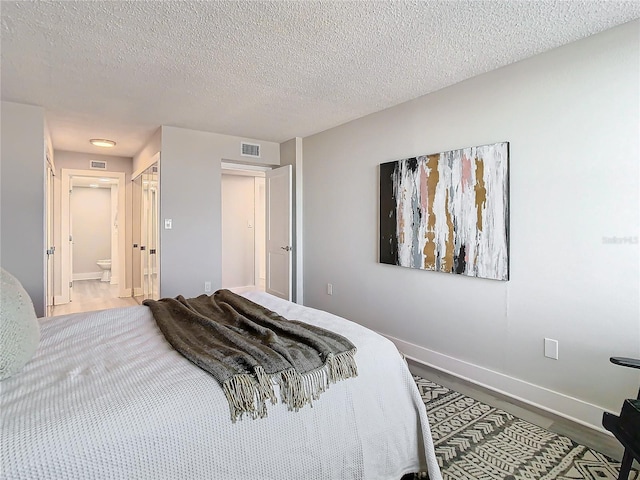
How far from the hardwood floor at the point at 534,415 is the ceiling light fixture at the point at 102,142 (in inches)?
188

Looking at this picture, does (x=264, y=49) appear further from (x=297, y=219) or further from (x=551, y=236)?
(x=297, y=219)

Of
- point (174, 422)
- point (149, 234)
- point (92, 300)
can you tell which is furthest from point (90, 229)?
point (174, 422)

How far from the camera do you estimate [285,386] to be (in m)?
1.42

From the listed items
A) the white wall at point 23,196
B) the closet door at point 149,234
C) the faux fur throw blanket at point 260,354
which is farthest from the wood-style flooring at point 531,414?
the white wall at point 23,196

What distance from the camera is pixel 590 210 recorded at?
2.24 metres

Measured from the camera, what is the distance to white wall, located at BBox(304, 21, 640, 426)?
6.98ft

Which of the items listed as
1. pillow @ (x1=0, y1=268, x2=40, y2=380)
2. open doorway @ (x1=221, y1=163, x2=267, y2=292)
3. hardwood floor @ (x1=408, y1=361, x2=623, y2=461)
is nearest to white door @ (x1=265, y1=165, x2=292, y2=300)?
open doorway @ (x1=221, y1=163, x2=267, y2=292)

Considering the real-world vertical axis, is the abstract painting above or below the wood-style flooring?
above

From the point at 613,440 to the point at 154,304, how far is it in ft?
9.60

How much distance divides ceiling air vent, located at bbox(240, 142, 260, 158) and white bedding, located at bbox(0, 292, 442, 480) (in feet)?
11.0

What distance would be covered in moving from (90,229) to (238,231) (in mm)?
4071

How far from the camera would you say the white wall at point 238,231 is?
6.73 metres

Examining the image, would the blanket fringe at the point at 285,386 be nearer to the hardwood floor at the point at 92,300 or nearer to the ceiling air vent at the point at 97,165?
the hardwood floor at the point at 92,300

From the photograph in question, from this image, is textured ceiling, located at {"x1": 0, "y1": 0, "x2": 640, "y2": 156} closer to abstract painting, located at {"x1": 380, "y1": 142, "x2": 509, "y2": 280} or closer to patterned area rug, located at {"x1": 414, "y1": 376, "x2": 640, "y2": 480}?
abstract painting, located at {"x1": 380, "y1": 142, "x2": 509, "y2": 280}
